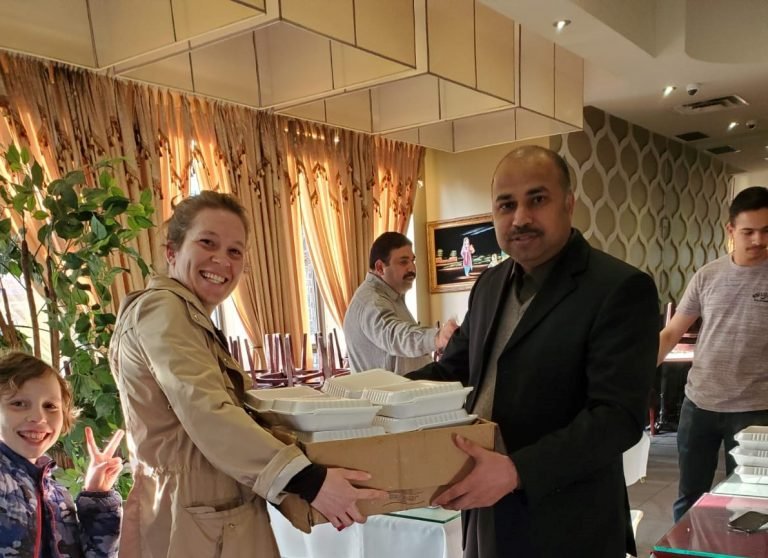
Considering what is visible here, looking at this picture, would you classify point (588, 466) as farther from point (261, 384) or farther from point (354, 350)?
point (261, 384)

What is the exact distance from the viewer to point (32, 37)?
324 cm

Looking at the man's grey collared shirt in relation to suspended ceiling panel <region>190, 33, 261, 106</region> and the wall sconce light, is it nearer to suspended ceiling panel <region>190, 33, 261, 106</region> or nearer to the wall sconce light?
suspended ceiling panel <region>190, 33, 261, 106</region>

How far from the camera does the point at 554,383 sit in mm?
1265

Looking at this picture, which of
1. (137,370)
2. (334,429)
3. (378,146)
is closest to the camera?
(334,429)

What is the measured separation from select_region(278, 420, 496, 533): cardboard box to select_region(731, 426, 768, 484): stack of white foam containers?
0.95 metres

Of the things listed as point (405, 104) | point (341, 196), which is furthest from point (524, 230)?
point (341, 196)

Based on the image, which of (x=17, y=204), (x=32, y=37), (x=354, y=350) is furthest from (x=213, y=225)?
(x=32, y=37)

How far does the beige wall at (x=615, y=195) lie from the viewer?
257 inches

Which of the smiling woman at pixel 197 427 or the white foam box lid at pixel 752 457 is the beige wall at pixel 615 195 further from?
the smiling woman at pixel 197 427

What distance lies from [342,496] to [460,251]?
6.03 metres

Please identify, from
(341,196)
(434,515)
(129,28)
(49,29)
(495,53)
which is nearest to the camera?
(434,515)

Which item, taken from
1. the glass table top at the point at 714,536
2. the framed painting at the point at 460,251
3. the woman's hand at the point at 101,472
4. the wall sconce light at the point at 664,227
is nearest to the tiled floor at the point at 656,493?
the glass table top at the point at 714,536

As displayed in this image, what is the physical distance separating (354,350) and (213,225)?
172 centimetres

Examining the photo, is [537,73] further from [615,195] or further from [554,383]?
[554,383]
